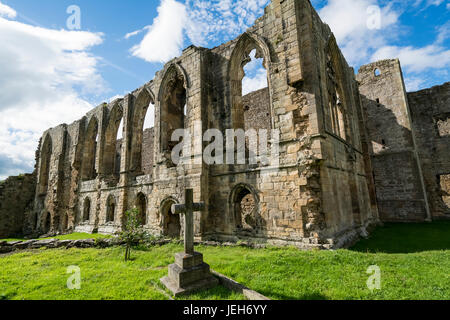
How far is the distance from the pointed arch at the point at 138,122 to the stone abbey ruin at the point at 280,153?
66 mm

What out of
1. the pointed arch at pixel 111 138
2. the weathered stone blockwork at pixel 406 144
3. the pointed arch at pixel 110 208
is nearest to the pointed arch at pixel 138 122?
the pointed arch at pixel 111 138

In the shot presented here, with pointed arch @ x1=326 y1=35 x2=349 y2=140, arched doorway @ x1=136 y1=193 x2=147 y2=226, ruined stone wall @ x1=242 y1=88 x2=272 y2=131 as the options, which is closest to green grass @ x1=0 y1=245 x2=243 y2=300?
arched doorway @ x1=136 y1=193 x2=147 y2=226

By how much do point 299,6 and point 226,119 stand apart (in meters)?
4.65

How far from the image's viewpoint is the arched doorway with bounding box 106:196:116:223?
42.2ft

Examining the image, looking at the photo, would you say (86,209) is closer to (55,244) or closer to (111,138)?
(111,138)

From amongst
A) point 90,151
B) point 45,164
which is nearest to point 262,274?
point 90,151

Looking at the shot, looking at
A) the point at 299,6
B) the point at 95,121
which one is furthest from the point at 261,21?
the point at 95,121

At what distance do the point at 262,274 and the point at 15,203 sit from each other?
75.8ft

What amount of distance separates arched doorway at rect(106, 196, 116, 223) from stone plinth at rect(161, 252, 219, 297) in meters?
10.4

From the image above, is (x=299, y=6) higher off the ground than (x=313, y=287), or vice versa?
(x=299, y=6)

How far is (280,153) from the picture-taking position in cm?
715

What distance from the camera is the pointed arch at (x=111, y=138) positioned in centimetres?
1475
